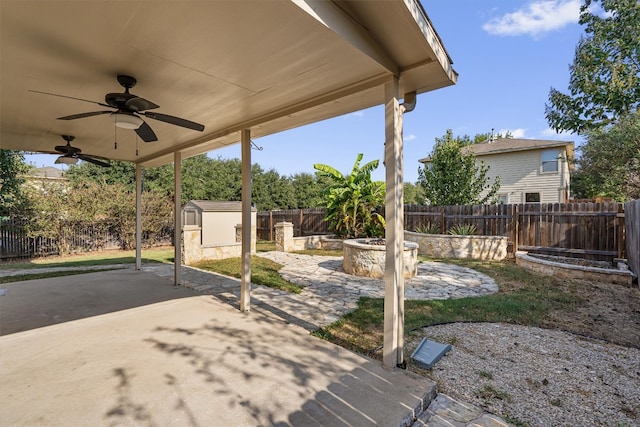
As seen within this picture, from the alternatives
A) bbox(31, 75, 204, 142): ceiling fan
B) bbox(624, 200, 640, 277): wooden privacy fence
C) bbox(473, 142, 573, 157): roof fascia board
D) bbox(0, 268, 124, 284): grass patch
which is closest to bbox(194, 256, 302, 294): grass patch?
bbox(0, 268, 124, 284): grass patch

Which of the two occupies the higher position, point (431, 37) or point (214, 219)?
point (431, 37)

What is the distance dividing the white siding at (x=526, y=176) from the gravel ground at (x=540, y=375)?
14.2 meters

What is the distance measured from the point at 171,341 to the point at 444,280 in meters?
5.50

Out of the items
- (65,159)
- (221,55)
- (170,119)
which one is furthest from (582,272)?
(65,159)

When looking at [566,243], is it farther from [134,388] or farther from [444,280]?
[134,388]

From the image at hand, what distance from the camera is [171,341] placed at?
3475mm

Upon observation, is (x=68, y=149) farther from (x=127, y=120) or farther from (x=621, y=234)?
(x=621, y=234)

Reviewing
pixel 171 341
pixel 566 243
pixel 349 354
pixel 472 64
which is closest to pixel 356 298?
pixel 349 354

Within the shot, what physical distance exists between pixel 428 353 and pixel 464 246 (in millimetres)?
7404

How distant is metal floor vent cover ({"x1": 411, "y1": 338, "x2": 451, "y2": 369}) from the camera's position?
9.78 feet

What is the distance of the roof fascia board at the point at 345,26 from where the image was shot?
1967 mm

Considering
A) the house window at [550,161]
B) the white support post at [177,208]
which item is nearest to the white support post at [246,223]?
the white support post at [177,208]

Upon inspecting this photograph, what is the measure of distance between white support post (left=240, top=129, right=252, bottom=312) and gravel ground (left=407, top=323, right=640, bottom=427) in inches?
97.2

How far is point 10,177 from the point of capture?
11008 mm
